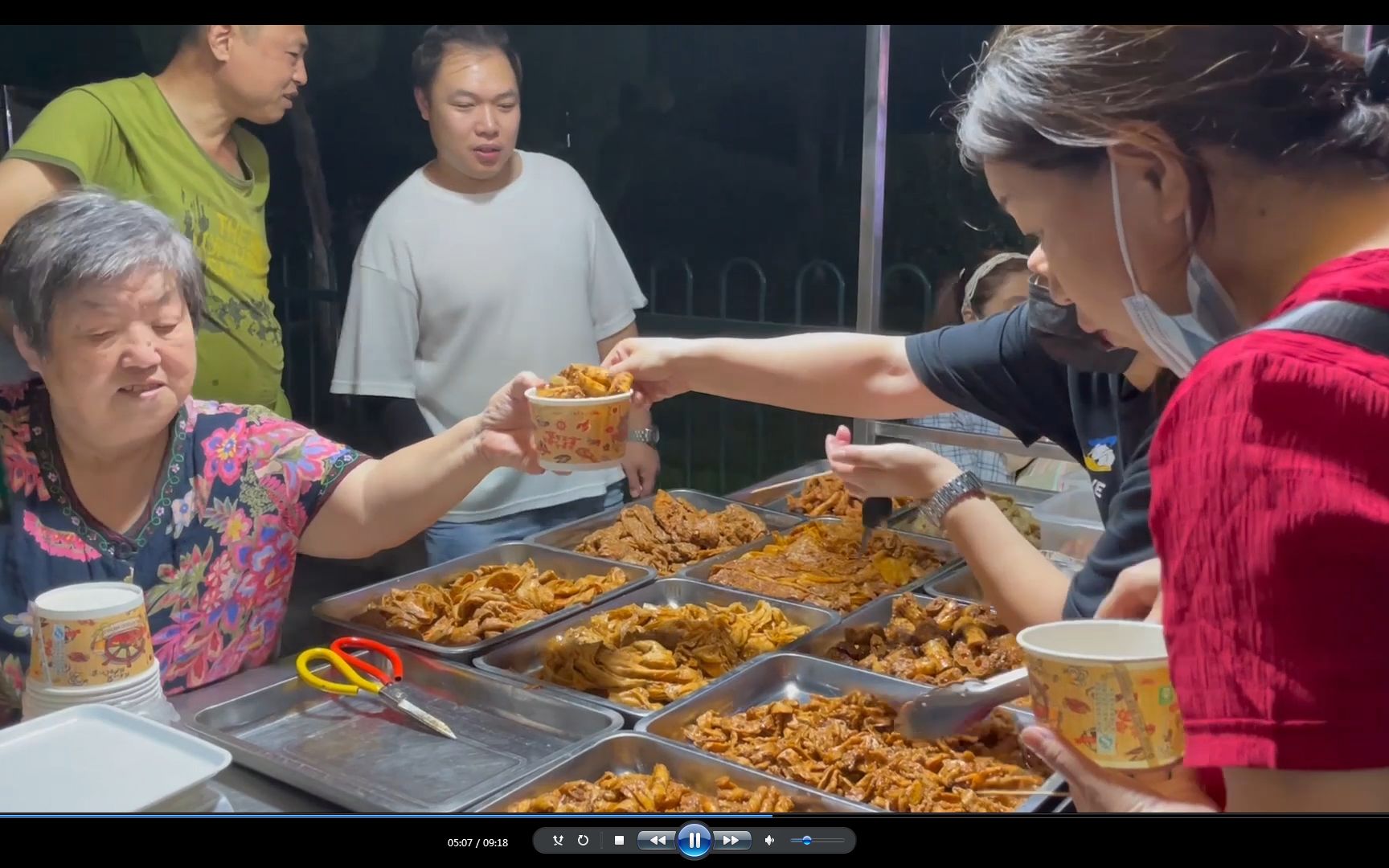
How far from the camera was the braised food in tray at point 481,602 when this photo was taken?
5.80 ft

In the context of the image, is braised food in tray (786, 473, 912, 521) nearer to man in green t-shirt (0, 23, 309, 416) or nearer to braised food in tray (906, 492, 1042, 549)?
braised food in tray (906, 492, 1042, 549)

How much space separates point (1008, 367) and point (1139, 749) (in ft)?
2.93

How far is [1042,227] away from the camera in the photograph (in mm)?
1227

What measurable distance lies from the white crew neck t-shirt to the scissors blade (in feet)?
1.45

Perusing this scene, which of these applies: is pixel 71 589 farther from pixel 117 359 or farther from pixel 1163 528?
pixel 1163 528

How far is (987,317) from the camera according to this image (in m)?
1.91

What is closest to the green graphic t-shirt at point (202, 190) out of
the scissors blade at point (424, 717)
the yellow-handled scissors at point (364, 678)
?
the yellow-handled scissors at point (364, 678)

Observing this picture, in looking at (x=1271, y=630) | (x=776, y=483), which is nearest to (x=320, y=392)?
(x=776, y=483)

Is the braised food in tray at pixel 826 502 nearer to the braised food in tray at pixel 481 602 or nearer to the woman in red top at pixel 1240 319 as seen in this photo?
the braised food in tray at pixel 481 602

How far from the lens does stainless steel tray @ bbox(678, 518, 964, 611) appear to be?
203cm

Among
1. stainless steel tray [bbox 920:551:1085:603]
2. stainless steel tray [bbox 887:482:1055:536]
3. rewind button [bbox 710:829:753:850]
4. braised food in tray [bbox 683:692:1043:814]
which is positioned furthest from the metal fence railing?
rewind button [bbox 710:829:753:850]

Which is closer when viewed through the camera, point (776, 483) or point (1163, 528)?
point (1163, 528)

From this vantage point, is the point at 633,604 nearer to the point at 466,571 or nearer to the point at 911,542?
the point at 466,571

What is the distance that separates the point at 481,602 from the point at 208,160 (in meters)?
0.79
